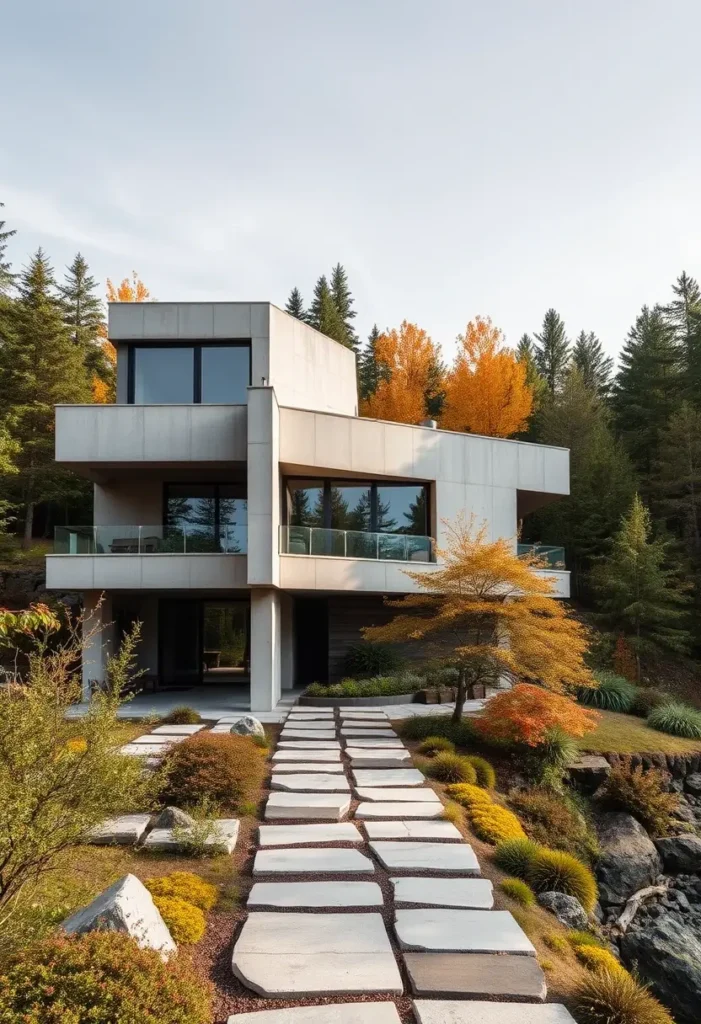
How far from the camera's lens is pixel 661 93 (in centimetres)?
1137

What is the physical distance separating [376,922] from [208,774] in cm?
374

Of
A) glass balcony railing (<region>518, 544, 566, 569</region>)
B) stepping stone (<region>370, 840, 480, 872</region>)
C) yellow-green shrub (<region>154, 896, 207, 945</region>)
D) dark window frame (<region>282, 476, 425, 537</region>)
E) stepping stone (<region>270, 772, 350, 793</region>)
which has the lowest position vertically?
stepping stone (<region>270, 772, 350, 793</region>)

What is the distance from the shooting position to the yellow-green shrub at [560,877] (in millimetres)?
7707

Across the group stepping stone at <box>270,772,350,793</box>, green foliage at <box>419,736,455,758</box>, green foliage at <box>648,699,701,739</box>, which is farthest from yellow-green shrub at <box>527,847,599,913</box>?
green foliage at <box>648,699,701,739</box>

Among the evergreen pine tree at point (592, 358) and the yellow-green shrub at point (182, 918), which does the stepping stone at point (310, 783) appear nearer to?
the yellow-green shrub at point (182, 918)

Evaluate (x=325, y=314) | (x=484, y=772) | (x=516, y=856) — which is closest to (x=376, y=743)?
(x=484, y=772)

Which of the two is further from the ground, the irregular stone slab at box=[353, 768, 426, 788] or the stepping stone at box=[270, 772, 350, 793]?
the stepping stone at box=[270, 772, 350, 793]

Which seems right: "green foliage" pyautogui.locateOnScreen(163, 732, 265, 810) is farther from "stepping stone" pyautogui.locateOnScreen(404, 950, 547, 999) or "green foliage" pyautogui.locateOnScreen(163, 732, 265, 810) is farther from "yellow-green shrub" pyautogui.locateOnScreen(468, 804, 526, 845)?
"stepping stone" pyautogui.locateOnScreen(404, 950, 547, 999)

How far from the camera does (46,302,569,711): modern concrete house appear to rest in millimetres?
17203

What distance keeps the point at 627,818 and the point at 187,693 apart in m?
12.2

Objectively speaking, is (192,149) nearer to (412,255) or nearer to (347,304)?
(412,255)

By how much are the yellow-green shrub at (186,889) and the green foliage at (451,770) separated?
17.1ft

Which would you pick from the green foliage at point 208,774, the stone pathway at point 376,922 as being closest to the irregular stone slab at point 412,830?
the stone pathway at point 376,922

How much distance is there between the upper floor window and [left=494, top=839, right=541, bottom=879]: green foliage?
1468cm
